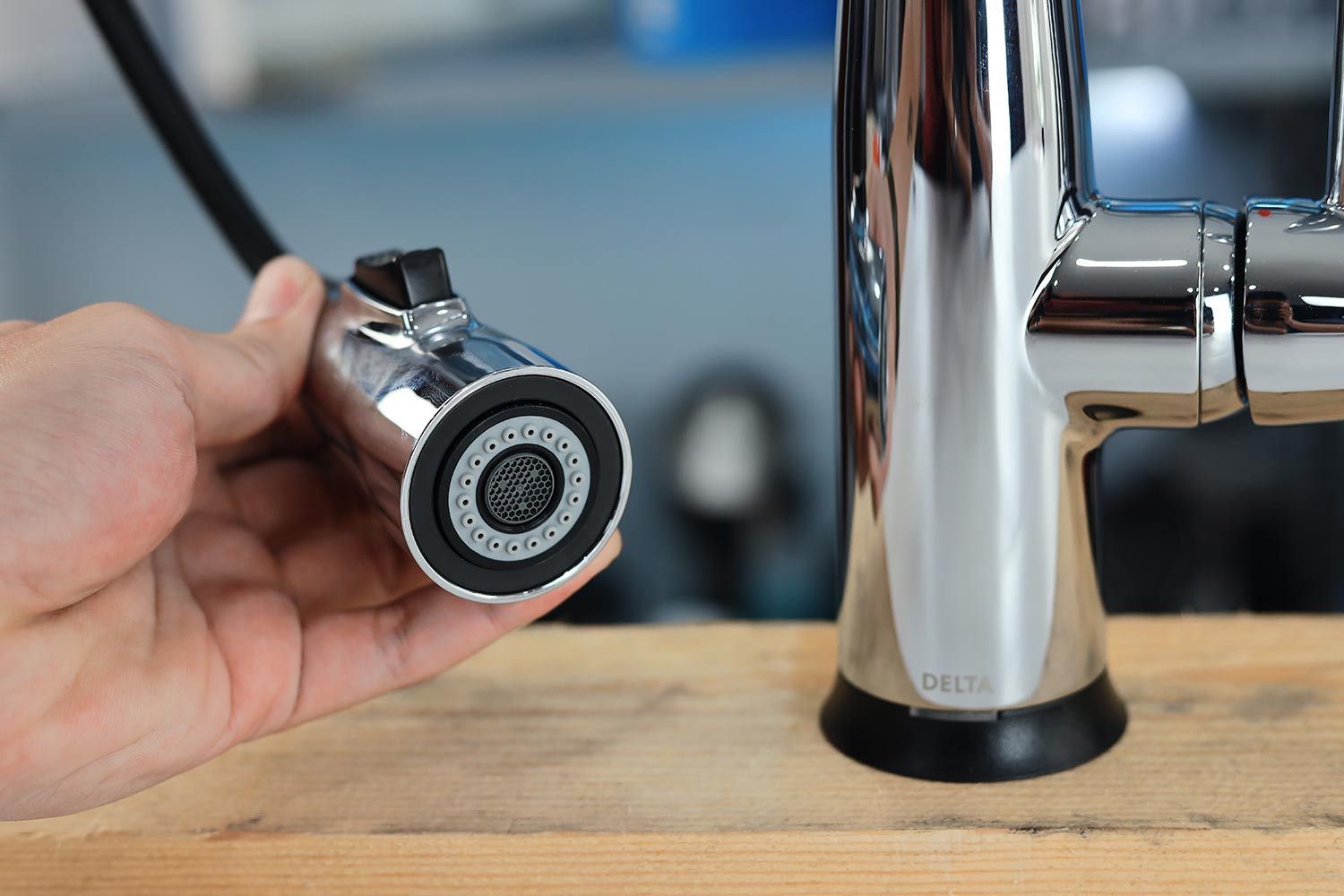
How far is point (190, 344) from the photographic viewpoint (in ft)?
1.30

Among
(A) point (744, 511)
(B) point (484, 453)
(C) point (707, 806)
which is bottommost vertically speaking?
(A) point (744, 511)

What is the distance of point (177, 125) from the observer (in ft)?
1.48

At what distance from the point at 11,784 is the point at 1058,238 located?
31 centimetres

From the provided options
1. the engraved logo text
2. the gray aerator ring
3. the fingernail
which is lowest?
the engraved logo text

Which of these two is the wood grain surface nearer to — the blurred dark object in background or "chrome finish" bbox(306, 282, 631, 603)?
"chrome finish" bbox(306, 282, 631, 603)

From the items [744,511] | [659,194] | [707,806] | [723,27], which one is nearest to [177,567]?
[707,806]

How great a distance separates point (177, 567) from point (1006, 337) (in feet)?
0.92

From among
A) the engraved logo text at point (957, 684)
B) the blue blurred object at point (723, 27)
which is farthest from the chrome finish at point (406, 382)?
the blue blurred object at point (723, 27)

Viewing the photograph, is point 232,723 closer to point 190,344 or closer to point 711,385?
point 190,344

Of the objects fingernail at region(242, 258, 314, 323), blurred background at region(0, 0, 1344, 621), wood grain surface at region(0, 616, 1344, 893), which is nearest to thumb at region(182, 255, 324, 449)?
fingernail at region(242, 258, 314, 323)

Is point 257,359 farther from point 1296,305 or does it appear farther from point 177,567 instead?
point 1296,305

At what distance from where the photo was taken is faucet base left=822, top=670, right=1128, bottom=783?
355mm

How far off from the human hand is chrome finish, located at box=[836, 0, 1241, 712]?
10 centimetres

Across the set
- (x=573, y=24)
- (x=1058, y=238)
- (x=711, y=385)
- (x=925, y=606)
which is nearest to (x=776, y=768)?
(x=925, y=606)
